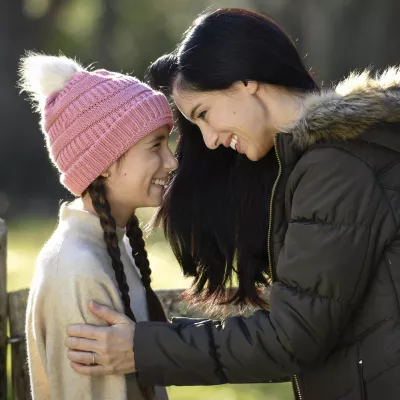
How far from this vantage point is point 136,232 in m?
3.15

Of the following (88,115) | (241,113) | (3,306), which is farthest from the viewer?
(3,306)

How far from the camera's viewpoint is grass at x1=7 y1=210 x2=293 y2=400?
5305 millimetres

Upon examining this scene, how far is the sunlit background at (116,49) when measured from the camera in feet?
27.6

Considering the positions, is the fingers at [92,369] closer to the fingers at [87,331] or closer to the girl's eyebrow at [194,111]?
the fingers at [87,331]

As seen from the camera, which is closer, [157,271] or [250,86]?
[250,86]

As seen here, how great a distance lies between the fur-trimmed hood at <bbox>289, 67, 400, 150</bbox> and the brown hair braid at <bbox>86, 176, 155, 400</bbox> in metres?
0.69

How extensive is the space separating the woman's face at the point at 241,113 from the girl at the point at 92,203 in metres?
0.21

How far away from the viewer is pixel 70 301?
8.82ft

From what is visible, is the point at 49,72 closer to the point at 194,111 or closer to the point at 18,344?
the point at 194,111

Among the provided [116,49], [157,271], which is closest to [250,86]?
[157,271]

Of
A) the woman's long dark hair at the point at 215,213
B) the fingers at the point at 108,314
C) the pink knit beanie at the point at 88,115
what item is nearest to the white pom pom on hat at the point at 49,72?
Result: the pink knit beanie at the point at 88,115

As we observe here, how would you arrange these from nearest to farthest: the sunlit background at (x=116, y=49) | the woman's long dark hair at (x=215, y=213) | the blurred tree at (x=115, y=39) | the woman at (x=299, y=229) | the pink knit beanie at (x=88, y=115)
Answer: the woman at (x=299, y=229), the pink knit beanie at (x=88, y=115), the woman's long dark hair at (x=215, y=213), the sunlit background at (x=116, y=49), the blurred tree at (x=115, y=39)

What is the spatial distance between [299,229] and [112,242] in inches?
26.0

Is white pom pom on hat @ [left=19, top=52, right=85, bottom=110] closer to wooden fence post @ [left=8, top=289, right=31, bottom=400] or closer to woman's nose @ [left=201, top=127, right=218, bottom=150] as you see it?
woman's nose @ [left=201, top=127, right=218, bottom=150]
